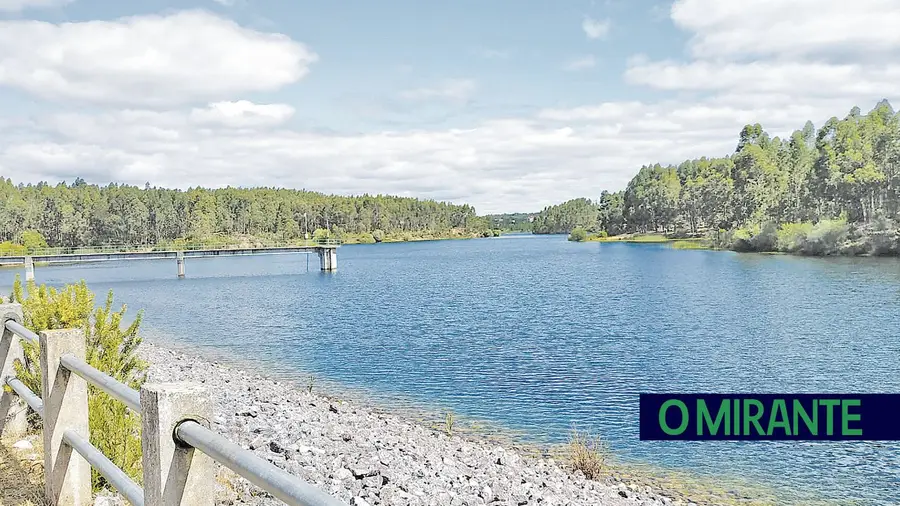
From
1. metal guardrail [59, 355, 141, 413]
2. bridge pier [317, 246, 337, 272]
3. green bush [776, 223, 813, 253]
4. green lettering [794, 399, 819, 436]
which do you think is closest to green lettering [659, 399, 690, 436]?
green lettering [794, 399, 819, 436]

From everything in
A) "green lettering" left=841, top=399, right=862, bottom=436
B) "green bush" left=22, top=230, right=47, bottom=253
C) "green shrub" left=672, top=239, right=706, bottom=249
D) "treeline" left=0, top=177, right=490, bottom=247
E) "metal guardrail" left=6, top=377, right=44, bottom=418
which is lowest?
"green lettering" left=841, top=399, right=862, bottom=436

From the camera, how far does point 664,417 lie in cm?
1941

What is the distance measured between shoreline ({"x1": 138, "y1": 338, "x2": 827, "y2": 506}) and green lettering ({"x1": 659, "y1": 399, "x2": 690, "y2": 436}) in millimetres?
3386

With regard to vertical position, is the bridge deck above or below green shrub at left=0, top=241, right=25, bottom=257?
below

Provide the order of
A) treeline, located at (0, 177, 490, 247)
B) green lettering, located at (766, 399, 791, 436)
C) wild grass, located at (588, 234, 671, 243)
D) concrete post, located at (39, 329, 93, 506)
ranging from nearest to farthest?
concrete post, located at (39, 329, 93, 506) < green lettering, located at (766, 399, 791, 436) < treeline, located at (0, 177, 490, 247) < wild grass, located at (588, 234, 671, 243)

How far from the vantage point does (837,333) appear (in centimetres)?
2995

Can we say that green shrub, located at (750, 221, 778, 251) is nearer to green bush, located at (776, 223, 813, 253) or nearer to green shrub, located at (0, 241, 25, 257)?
green bush, located at (776, 223, 813, 253)

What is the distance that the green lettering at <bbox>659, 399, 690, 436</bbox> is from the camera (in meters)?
17.5

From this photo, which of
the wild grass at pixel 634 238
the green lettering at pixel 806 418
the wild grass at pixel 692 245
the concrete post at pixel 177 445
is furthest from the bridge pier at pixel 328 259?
the wild grass at pixel 634 238

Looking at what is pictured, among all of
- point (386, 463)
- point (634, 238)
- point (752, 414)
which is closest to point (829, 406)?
Result: point (752, 414)

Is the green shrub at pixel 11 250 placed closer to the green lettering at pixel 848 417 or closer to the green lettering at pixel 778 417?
the green lettering at pixel 778 417

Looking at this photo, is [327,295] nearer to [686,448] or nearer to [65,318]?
[686,448]

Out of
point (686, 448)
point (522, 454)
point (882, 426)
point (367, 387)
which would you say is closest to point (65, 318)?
point (522, 454)

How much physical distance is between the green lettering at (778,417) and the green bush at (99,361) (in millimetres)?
15793
